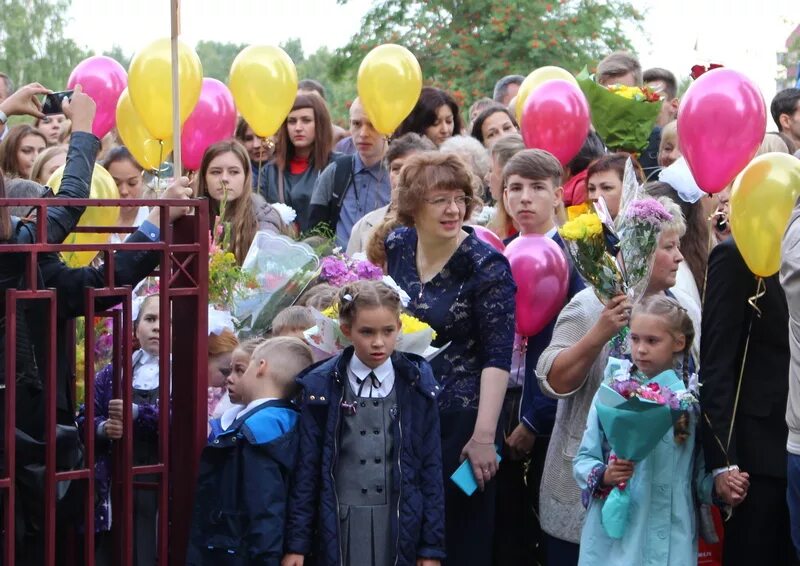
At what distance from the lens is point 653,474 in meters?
4.78

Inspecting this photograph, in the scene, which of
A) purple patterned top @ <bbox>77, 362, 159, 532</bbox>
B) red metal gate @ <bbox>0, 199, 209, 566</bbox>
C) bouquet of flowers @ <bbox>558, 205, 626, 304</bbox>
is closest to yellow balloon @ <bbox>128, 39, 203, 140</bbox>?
purple patterned top @ <bbox>77, 362, 159, 532</bbox>

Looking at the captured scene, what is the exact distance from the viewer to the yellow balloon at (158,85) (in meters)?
7.62

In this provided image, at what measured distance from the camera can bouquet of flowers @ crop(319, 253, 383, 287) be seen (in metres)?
5.62

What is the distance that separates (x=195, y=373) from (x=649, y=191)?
8.12 feet

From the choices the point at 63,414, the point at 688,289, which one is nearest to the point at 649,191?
the point at 688,289

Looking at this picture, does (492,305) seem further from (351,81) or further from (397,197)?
(351,81)

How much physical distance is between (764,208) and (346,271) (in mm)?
1782

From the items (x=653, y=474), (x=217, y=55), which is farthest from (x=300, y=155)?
(x=217, y=55)

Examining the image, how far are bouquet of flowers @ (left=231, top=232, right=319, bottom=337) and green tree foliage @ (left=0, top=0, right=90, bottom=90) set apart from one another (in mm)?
29225

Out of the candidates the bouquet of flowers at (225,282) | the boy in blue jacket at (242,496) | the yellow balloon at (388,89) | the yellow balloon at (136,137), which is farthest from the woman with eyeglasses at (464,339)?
the yellow balloon at (136,137)

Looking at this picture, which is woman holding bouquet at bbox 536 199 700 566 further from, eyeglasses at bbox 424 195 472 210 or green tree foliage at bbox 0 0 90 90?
green tree foliage at bbox 0 0 90 90

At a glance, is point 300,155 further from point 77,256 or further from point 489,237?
point 489,237

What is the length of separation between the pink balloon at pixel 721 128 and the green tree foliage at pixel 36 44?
29164 mm

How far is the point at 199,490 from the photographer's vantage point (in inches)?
180
